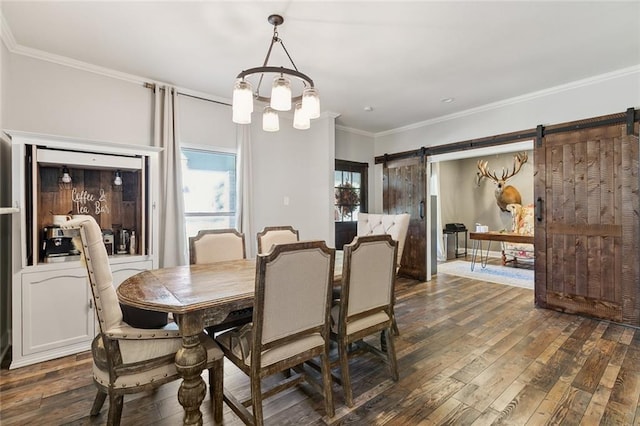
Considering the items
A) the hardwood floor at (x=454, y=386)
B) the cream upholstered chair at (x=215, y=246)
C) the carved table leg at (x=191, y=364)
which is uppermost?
the cream upholstered chair at (x=215, y=246)

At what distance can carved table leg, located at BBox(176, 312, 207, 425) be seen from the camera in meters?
1.47

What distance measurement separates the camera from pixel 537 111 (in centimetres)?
373

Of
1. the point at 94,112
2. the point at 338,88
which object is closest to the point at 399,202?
the point at 338,88

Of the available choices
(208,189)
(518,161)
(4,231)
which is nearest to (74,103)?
(4,231)

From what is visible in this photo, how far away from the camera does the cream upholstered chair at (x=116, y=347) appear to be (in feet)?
4.76

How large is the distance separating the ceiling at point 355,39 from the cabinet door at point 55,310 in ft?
6.55

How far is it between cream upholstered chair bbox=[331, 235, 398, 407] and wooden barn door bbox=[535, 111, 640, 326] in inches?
107

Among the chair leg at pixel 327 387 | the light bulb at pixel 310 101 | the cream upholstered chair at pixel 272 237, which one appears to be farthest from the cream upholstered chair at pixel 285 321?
the cream upholstered chair at pixel 272 237

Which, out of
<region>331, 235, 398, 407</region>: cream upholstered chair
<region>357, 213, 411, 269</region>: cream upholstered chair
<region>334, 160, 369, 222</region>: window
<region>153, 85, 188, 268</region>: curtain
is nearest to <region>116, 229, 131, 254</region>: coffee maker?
<region>153, 85, 188, 268</region>: curtain

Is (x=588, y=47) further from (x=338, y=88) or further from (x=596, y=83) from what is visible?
(x=338, y=88)

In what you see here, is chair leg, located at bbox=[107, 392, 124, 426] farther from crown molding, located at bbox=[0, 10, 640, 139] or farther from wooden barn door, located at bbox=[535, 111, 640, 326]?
wooden barn door, located at bbox=[535, 111, 640, 326]

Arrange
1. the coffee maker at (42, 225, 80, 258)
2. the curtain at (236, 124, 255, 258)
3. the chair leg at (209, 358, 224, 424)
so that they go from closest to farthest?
the chair leg at (209, 358, 224, 424), the coffee maker at (42, 225, 80, 258), the curtain at (236, 124, 255, 258)

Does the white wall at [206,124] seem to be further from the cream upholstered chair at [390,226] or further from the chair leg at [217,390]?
the chair leg at [217,390]

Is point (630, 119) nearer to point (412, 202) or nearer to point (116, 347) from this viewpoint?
point (412, 202)
